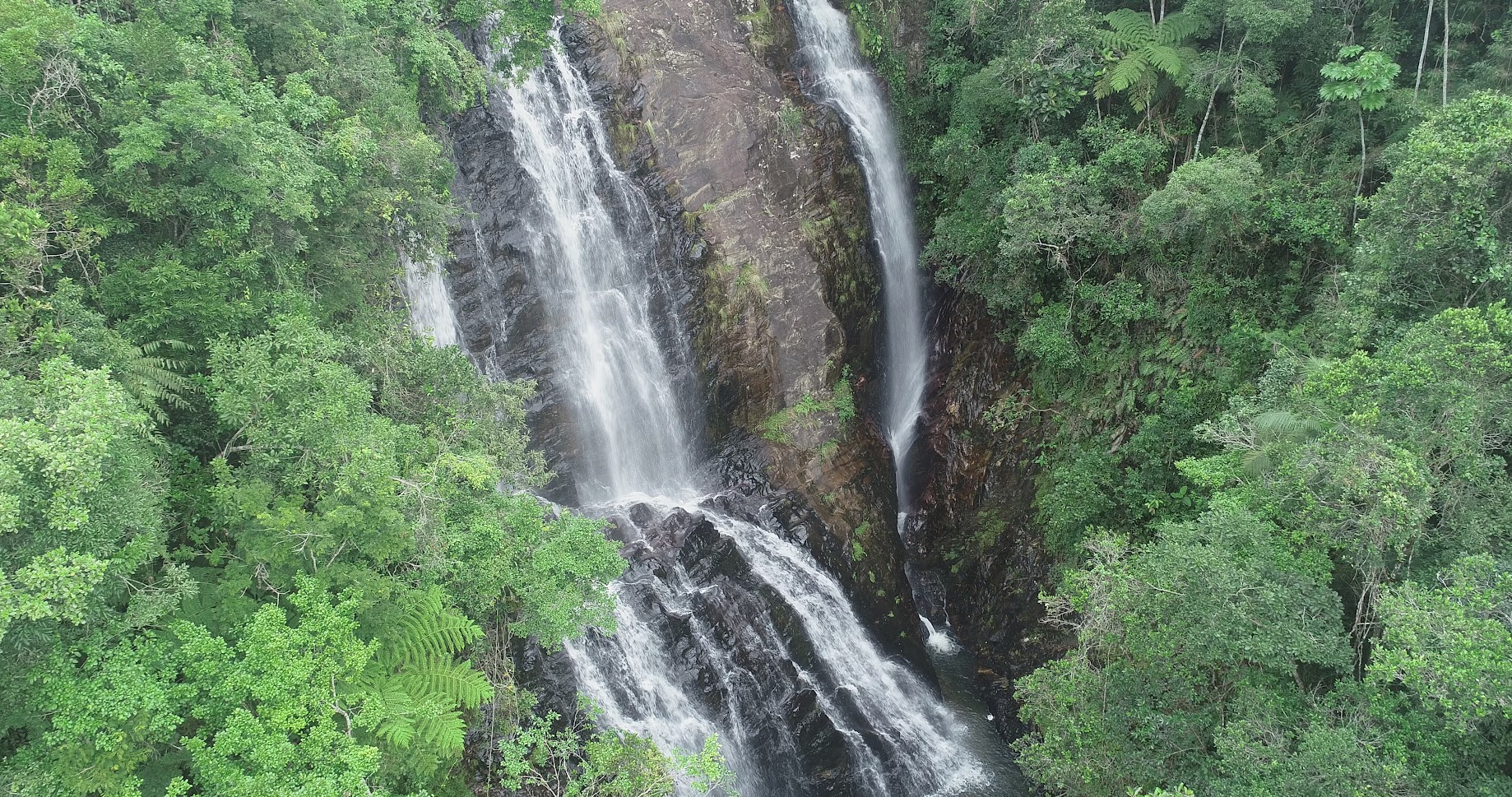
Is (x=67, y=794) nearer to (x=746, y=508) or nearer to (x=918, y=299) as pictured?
(x=746, y=508)

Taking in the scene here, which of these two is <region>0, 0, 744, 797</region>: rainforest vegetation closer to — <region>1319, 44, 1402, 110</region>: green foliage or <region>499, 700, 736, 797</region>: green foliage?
<region>499, 700, 736, 797</region>: green foliage

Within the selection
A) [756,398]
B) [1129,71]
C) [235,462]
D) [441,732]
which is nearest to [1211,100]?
[1129,71]

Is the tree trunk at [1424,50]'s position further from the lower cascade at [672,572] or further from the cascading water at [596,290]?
the cascading water at [596,290]

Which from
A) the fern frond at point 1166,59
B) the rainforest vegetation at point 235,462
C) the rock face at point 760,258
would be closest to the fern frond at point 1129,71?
the fern frond at point 1166,59

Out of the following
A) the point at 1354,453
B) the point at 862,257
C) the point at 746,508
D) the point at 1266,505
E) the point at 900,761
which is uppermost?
the point at 862,257

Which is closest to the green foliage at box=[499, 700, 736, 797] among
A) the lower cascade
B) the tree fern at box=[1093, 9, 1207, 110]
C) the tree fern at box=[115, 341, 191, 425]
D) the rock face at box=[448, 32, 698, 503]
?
the lower cascade

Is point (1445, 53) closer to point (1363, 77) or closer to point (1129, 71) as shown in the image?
point (1363, 77)

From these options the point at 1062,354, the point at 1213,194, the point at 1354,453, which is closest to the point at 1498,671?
the point at 1354,453
